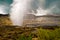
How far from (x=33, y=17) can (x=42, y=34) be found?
150 ft

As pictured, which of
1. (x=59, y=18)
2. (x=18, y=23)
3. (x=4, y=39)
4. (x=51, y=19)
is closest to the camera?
(x=4, y=39)

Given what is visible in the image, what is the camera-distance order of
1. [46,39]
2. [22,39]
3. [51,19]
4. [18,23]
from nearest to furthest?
1. [22,39]
2. [46,39]
3. [18,23]
4. [51,19]

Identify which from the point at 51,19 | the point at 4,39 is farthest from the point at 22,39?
the point at 51,19

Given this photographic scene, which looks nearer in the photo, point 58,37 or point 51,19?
point 58,37

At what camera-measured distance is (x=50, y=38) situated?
22.2 m

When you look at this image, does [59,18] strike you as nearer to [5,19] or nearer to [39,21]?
[39,21]

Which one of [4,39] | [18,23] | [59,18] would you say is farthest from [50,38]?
[59,18]

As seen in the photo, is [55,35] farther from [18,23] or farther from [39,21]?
[39,21]

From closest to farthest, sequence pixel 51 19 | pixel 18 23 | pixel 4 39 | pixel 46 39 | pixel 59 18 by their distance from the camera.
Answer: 1. pixel 46 39
2. pixel 4 39
3. pixel 18 23
4. pixel 59 18
5. pixel 51 19

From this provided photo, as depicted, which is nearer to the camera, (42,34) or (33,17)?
(42,34)

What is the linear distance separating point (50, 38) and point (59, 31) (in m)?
1.44

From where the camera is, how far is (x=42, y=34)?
22.7m

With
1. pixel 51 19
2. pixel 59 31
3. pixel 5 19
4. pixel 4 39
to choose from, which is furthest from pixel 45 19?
pixel 59 31

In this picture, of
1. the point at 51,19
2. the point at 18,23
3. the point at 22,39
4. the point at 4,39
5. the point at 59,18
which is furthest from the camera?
the point at 51,19
